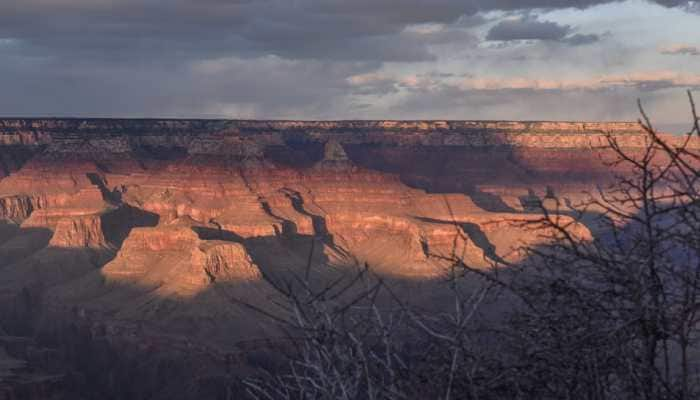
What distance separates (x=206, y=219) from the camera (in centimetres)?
10519

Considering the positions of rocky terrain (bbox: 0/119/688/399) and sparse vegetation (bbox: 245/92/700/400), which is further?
rocky terrain (bbox: 0/119/688/399)

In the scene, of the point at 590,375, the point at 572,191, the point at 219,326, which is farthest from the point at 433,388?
the point at 572,191

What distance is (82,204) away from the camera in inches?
4560

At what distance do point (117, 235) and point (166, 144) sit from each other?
118 feet

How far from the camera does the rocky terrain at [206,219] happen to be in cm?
6681

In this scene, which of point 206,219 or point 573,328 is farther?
point 206,219

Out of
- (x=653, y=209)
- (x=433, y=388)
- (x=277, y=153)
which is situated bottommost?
(x=277, y=153)

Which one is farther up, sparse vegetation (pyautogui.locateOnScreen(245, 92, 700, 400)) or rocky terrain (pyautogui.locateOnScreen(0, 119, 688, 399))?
sparse vegetation (pyautogui.locateOnScreen(245, 92, 700, 400))

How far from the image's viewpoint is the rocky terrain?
66812 mm

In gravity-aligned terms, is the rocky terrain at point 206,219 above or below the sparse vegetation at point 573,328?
below

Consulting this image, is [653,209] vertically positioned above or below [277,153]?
above

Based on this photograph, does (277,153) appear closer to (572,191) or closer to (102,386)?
(572,191)

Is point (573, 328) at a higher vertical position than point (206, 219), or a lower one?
higher

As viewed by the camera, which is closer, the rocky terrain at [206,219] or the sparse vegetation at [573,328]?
the sparse vegetation at [573,328]
